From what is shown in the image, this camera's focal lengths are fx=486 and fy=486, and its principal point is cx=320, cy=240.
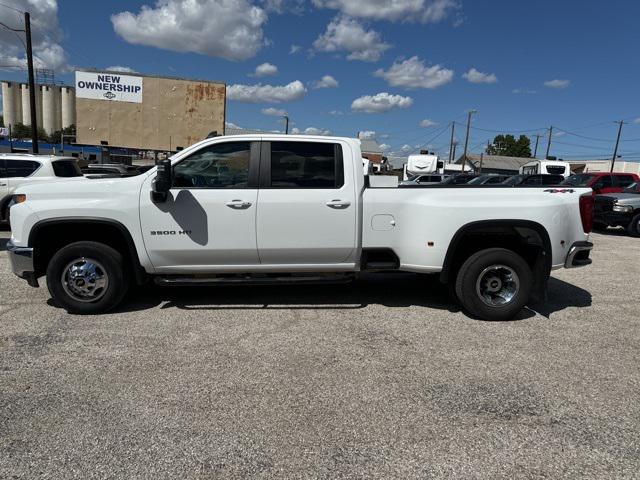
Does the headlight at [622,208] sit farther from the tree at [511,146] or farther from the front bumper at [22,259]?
the tree at [511,146]

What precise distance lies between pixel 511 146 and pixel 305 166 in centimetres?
11348

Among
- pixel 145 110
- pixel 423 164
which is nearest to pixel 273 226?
pixel 145 110

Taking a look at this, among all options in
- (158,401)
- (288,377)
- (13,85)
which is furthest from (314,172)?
(13,85)

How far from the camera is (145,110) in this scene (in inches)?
1061

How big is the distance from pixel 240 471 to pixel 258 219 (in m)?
2.81

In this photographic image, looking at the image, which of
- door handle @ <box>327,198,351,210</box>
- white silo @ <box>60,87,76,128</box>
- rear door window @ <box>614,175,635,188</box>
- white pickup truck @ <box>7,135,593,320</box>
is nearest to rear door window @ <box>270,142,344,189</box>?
white pickup truck @ <box>7,135,593,320</box>

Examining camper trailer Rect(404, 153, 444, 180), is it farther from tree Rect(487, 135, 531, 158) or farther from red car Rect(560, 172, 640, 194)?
tree Rect(487, 135, 531, 158)

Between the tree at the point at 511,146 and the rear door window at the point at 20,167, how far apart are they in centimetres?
10726

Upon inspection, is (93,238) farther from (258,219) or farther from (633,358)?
(633,358)

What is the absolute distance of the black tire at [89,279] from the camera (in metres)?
5.04

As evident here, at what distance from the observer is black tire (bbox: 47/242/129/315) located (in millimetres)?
5035

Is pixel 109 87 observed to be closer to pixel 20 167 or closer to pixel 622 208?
pixel 20 167

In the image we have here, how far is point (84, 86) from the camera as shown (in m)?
26.8

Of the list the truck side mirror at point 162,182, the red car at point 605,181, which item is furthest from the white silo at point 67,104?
the truck side mirror at point 162,182
